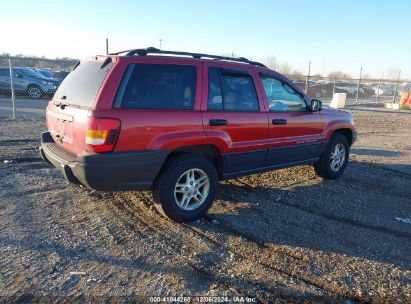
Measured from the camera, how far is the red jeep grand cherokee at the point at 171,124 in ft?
11.5

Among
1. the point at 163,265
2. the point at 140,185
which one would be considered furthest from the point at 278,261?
the point at 140,185

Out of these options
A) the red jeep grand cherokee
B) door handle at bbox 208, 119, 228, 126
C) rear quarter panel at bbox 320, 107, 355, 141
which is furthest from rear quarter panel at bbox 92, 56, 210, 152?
rear quarter panel at bbox 320, 107, 355, 141

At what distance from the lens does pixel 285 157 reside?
5246mm

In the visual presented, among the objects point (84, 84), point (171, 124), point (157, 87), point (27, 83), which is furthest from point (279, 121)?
point (27, 83)

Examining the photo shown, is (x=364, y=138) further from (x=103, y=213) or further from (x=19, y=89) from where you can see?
(x=19, y=89)

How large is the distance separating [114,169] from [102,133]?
382 millimetres

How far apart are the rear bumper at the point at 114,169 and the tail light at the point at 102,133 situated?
0.08m

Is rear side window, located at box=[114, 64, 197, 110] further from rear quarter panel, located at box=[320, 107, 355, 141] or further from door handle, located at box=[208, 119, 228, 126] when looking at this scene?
rear quarter panel, located at box=[320, 107, 355, 141]

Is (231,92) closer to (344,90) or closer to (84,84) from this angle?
(84,84)

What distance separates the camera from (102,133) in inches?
135

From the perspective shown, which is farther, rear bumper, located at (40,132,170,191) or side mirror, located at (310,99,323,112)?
side mirror, located at (310,99,323,112)

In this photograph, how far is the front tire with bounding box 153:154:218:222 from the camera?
154 inches

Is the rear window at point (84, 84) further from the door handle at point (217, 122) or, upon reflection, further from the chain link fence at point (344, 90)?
the chain link fence at point (344, 90)

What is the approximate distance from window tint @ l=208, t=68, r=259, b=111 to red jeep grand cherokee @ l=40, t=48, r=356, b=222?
13 millimetres
